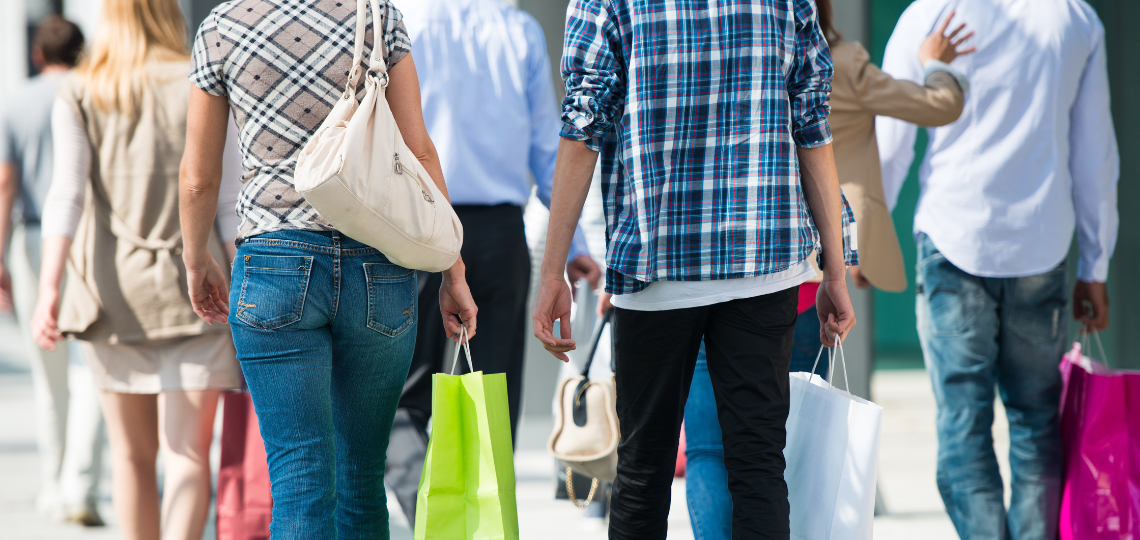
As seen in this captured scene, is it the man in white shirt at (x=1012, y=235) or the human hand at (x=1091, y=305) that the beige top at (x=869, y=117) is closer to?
the man in white shirt at (x=1012, y=235)

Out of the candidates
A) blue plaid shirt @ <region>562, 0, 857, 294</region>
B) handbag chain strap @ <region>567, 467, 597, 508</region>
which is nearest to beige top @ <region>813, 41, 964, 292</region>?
blue plaid shirt @ <region>562, 0, 857, 294</region>

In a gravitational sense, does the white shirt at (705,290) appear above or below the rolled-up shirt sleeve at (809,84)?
below

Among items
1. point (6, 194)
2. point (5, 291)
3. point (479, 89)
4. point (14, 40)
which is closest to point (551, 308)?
point (479, 89)

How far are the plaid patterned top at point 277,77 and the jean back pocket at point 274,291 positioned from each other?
7 cm

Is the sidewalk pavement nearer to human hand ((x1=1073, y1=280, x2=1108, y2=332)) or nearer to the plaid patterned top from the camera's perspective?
human hand ((x1=1073, y1=280, x2=1108, y2=332))

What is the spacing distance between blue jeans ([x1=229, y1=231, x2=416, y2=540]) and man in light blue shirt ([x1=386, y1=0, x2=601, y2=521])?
984mm

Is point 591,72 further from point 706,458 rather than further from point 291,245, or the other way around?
point 706,458

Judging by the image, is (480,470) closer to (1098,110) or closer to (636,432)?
(636,432)

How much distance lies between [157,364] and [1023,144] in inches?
109

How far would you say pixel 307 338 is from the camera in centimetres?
210

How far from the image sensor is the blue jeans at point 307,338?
6.77ft

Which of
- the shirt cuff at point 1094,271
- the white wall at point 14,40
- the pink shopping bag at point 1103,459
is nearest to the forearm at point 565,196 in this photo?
the pink shopping bag at point 1103,459

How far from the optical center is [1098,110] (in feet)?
10.5

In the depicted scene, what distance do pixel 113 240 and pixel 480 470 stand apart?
1.51m
